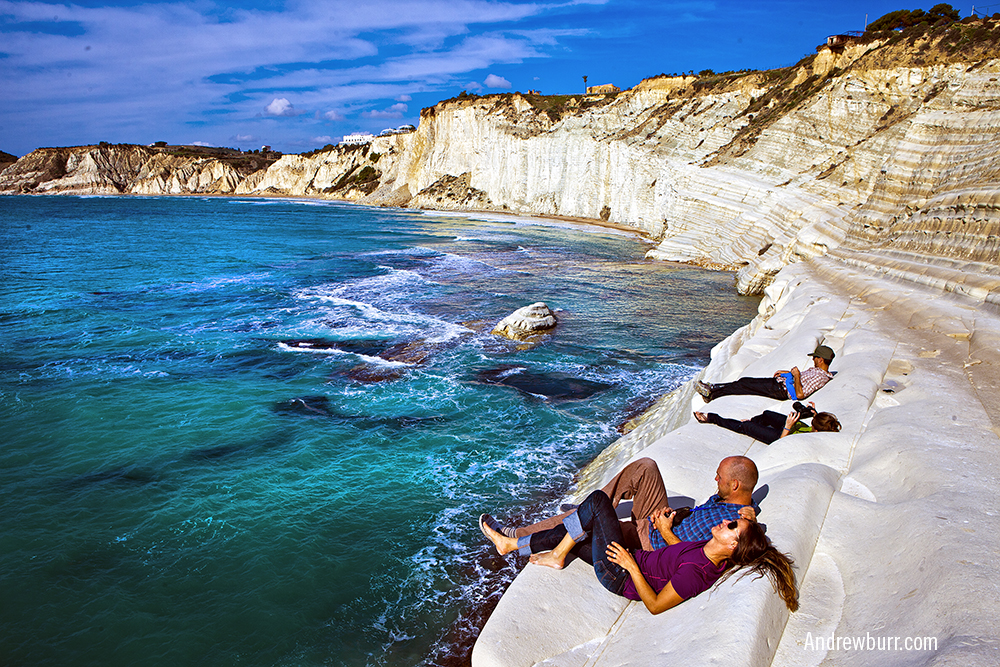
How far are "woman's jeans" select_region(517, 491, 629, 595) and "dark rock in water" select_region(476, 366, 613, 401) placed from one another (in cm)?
656

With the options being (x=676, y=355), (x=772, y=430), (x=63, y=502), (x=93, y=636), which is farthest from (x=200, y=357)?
(x=772, y=430)

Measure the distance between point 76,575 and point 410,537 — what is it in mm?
3637

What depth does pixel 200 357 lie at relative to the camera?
1380 centimetres

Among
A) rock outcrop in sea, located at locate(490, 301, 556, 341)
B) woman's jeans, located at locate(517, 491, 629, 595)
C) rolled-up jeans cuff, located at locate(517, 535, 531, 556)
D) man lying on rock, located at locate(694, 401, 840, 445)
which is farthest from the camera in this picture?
rock outcrop in sea, located at locate(490, 301, 556, 341)

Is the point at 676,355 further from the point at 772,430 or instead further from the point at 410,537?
the point at 410,537

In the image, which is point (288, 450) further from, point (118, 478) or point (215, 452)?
point (118, 478)

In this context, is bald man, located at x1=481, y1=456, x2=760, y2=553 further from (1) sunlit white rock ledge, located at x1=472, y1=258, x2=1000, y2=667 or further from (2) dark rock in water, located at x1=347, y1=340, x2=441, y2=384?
(2) dark rock in water, located at x1=347, y1=340, x2=441, y2=384

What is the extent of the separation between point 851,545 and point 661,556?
1.27 metres

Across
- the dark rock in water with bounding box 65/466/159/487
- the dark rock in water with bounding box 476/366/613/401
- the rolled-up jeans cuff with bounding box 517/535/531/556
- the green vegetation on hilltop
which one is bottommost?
the dark rock in water with bounding box 65/466/159/487

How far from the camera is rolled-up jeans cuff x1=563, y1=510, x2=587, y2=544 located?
15.0 ft

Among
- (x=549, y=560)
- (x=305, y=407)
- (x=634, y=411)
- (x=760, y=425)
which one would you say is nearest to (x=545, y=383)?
(x=634, y=411)

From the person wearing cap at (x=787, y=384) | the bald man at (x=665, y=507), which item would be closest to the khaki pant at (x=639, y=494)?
the bald man at (x=665, y=507)

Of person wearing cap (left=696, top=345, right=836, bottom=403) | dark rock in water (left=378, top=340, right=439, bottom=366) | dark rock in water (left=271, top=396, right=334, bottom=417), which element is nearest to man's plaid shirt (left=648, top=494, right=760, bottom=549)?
person wearing cap (left=696, top=345, right=836, bottom=403)

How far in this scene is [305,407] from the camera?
1084cm
